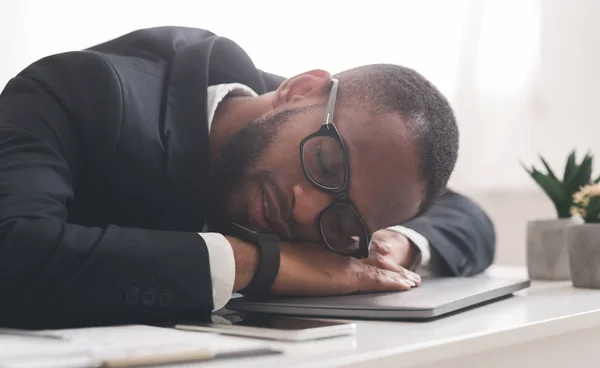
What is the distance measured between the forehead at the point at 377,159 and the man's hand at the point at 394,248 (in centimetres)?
14

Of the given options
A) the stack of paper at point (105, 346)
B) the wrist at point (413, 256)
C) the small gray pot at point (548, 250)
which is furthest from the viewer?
the small gray pot at point (548, 250)

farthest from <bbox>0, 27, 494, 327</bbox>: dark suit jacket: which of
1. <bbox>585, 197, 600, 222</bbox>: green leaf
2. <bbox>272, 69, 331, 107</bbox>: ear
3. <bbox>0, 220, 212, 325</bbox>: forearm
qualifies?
<bbox>585, 197, 600, 222</bbox>: green leaf

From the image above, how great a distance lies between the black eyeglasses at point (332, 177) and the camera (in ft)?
3.08

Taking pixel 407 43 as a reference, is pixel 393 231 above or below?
below

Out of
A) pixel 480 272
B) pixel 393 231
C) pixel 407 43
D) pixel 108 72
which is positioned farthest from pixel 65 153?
pixel 407 43

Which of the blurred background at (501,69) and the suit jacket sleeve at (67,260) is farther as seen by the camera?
the blurred background at (501,69)

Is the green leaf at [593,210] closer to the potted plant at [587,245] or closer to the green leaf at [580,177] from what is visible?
the potted plant at [587,245]

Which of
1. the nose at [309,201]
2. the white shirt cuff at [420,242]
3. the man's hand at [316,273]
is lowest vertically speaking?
the white shirt cuff at [420,242]

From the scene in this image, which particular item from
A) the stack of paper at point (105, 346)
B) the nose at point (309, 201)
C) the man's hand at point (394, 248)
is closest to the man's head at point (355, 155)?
the nose at point (309, 201)

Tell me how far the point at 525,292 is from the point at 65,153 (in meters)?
0.65

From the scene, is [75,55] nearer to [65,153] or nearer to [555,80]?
[65,153]

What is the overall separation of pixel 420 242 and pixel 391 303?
0.41 metres

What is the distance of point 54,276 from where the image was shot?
0.71m

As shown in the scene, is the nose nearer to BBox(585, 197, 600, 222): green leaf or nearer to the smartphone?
the smartphone
